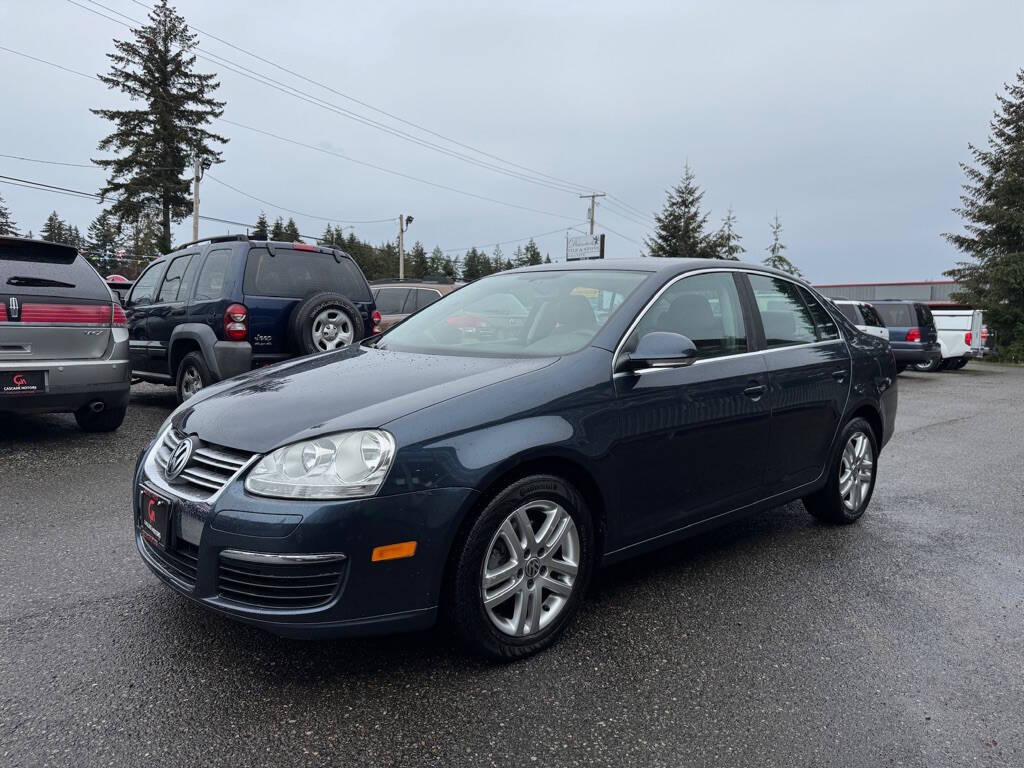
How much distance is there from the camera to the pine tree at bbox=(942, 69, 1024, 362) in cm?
2706

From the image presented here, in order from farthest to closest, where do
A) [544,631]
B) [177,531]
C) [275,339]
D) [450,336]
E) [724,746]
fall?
1. [275,339]
2. [450,336]
3. [544,631]
4. [177,531]
5. [724,746]

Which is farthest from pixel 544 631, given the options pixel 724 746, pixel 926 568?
pixel 926 568

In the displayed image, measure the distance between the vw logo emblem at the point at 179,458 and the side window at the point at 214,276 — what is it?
493 centimetres

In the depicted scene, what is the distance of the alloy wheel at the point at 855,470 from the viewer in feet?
15.1

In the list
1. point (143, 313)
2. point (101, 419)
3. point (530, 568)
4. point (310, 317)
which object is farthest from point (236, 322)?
point (530, 568)

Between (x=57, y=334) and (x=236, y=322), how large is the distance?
159 centimetres

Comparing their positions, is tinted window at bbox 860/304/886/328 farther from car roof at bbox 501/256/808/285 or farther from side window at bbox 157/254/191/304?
side window at bbox 157/254/191/304

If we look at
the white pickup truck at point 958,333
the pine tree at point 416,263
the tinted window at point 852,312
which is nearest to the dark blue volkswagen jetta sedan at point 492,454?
the tinted window at point 852,312

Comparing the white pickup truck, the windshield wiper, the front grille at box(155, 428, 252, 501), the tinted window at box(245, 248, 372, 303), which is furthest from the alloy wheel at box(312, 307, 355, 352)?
the white pickup truck

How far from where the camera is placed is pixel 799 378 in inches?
160

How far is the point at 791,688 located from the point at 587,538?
89 centimetres

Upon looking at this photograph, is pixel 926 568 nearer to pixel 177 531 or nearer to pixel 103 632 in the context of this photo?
pixel 177 531

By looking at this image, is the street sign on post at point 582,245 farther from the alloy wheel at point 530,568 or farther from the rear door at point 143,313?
the alloy wheel at point 530,568

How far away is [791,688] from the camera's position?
2693 mm
